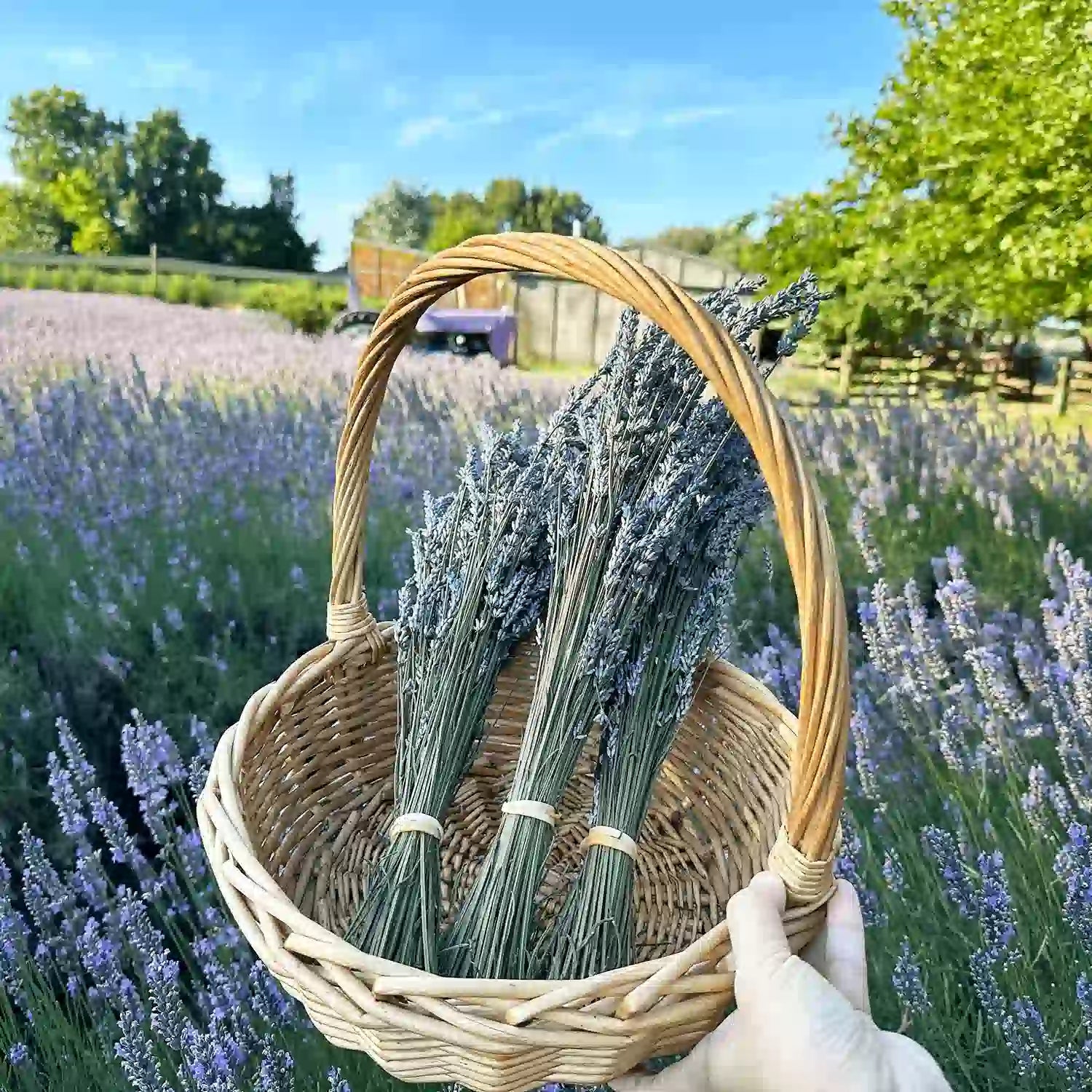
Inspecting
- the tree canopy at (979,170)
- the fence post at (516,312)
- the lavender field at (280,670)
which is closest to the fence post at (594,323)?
the fence post at (516,312)

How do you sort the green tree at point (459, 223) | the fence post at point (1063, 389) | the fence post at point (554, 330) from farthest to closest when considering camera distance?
the green tree at point (459, 223) → the fence post at point (554, 330) → the fence post at point (1063, 389)

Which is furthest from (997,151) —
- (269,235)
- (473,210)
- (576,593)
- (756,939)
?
(473,210)

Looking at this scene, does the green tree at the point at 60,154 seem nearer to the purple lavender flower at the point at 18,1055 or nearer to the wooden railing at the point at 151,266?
the wooden railing at the point at 151,266

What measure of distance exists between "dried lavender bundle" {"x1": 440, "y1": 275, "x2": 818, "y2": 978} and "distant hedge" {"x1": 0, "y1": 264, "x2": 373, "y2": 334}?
6307 mm

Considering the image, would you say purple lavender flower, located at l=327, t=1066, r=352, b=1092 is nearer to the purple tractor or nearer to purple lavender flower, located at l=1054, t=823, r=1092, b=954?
purple lavender flower, located at l=1054, t=823, r=1092, b=954

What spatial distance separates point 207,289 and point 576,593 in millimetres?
8540

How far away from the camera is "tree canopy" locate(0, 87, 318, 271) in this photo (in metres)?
9.62

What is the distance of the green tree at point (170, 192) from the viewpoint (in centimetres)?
1212

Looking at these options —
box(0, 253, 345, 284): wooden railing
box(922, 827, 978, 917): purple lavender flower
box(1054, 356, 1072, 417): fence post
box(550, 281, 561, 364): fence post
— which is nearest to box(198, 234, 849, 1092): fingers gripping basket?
box(922, 827, 978, 917): purple lavender flower

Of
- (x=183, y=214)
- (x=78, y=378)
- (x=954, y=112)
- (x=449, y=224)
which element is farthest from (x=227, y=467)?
(x=449, y=224)

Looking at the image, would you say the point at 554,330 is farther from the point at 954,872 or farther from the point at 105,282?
the point at 954,872

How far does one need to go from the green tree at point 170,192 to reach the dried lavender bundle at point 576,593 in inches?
447

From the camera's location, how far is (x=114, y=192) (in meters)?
11.7

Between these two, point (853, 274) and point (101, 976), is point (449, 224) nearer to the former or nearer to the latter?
point (853, 274)
